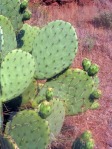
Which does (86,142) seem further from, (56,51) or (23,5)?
(23,5)

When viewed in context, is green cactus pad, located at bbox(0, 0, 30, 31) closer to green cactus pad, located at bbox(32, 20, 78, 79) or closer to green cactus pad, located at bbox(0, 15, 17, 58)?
green cactus pad, located at bbox(0, 15, 17, 58)

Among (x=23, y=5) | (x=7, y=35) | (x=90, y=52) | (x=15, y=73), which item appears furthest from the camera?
(x=90, y=52)

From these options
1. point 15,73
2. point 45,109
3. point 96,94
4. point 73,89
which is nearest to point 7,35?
point 15,73

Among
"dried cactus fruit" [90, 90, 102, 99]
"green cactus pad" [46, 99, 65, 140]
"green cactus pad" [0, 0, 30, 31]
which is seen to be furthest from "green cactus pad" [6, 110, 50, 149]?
"green cactus pad" [0, 0, 30, 31]

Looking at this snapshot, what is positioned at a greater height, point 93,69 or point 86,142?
point 93,69

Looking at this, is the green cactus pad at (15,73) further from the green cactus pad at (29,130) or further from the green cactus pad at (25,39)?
the green cactus pad at (25,39)
